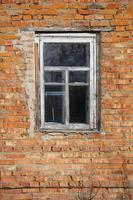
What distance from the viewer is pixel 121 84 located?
16.3ft

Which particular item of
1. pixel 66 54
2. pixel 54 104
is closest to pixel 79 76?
pixel 66 54

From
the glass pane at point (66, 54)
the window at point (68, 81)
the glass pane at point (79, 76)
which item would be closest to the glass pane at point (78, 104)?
the window at point (68, 81)

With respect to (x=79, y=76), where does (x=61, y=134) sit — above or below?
below

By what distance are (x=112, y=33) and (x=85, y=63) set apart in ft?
1.83

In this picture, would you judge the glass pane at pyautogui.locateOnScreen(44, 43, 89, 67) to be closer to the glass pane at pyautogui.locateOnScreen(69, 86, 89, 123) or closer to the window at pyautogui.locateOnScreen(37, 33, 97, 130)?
the window at pyautogui.locateOnScreen(37, 33, 97, 130)

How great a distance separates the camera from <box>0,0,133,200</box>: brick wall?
4930 mm

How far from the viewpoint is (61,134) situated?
505cm

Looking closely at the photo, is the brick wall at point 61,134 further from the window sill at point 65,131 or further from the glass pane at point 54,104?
the glass pane at point 54,104

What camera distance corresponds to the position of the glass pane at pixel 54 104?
5.11 m

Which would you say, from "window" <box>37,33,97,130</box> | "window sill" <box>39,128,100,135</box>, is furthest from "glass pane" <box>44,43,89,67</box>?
"window sill" <box>39,128,100,135</box>

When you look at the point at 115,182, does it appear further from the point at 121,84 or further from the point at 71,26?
the point at 71,26

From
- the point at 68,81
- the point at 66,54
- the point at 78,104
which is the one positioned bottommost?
the point at 78,104

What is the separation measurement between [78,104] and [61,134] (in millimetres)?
495

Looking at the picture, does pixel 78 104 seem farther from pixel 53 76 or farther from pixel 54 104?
pixel 53 76
